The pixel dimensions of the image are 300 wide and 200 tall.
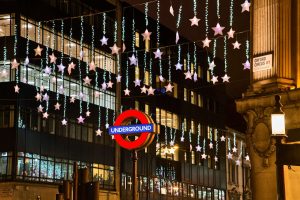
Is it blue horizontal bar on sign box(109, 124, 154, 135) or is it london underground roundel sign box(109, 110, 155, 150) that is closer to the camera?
london underground roundel sign box(109, 110, 155, 150)

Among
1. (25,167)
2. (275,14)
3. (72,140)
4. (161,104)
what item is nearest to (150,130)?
(275,14)

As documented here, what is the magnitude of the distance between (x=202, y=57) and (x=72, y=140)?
30.6 metres

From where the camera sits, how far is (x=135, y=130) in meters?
16.6

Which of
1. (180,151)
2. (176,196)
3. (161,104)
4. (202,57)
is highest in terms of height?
(202,57)

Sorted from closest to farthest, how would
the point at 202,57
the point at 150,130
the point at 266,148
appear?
the point at 150,130 → the point at 266,148 → the point at 202,57

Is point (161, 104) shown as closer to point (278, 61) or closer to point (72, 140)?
point (72, 140)

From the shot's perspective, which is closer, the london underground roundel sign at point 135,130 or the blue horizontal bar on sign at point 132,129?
the london underground roundel sign at point 135,130

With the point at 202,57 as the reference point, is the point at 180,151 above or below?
below

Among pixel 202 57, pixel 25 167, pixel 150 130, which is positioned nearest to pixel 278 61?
pixel 150 130

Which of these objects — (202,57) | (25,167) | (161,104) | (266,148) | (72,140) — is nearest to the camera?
(266,148)

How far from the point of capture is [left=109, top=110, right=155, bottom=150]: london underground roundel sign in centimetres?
1639

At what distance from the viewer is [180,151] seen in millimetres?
71250

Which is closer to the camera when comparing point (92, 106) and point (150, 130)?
point (150, 130)

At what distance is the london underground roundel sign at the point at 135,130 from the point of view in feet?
53.8
